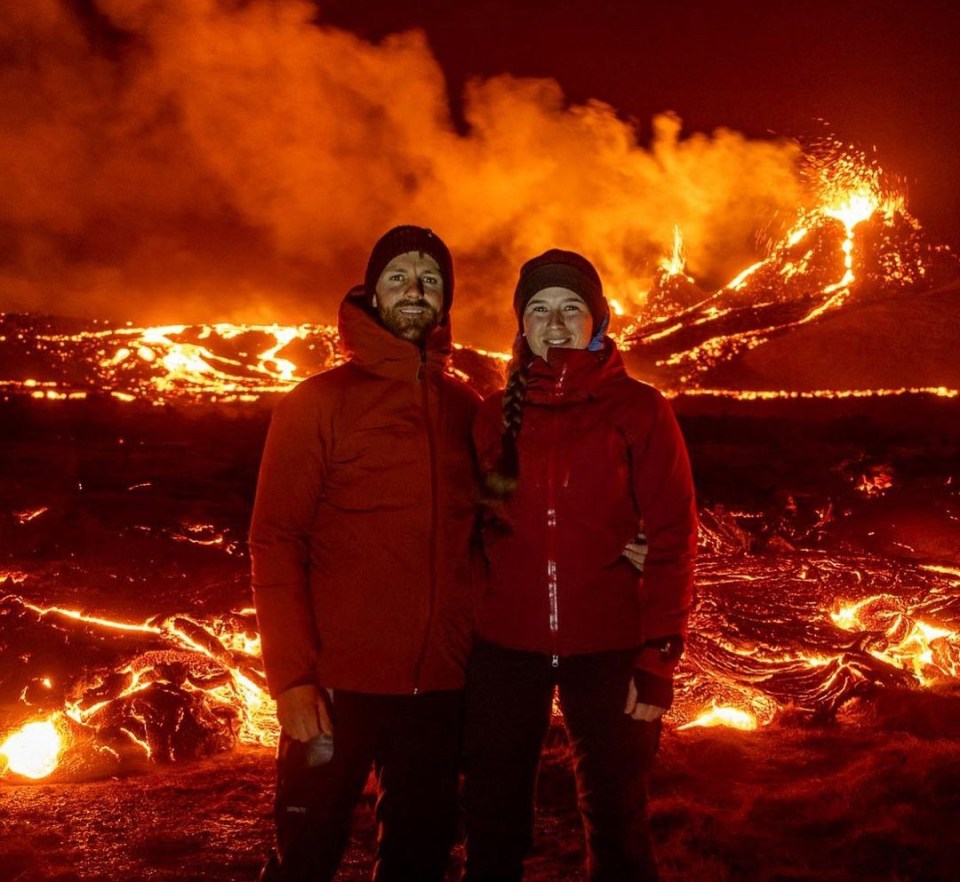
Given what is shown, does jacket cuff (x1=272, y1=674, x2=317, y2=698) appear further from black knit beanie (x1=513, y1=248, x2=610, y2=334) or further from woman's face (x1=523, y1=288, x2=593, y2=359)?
black knit beanie (x1=513, y1=248, x2=610, y2=334)

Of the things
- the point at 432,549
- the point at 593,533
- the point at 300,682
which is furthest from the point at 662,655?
the point at 300,682

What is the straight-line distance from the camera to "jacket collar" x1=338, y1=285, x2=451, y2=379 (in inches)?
109

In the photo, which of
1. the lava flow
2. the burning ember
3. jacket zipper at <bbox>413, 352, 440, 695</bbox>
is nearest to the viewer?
jacket zipper at <bbox>413, 352, 440, 695</bbox>

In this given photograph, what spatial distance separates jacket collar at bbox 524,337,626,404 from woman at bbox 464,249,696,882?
0.05ft

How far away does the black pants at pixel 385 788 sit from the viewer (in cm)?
254

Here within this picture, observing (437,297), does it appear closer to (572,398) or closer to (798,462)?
(572,398)

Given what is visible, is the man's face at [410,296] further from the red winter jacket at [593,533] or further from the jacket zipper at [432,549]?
the red winter jacket at [593,533]

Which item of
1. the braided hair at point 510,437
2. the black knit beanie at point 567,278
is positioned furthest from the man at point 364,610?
the black knit beanie at point 567,278

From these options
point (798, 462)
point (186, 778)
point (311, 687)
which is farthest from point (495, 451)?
point (798, 462)

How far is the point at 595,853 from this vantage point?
263cm

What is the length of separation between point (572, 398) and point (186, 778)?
12.4 ft

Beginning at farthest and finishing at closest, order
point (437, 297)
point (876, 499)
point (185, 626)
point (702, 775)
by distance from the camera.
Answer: point (876, 499)
point (185, 626)
point (702, 775)
point (437, 297)

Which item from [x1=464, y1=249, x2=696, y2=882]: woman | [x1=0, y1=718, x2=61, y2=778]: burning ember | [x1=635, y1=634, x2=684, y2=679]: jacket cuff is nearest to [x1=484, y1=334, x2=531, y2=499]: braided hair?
[x1=464, y1=249, x2=696, y2=882]: woman

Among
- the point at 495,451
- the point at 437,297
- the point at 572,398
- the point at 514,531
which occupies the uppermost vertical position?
the point at 437,297
